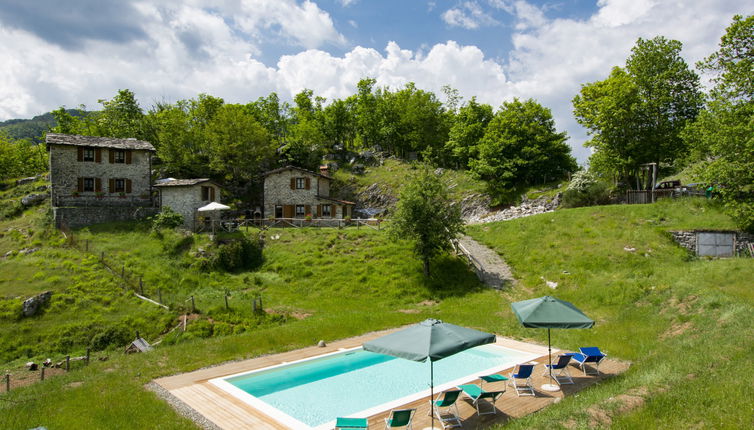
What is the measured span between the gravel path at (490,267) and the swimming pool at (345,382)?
35.6 feet

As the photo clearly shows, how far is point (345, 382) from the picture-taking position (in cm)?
1449

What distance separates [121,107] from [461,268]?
6074 cm

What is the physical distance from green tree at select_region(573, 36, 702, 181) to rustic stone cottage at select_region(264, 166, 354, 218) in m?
29.5

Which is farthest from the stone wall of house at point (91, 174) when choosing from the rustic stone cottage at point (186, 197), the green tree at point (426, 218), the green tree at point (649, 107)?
the green tree at point (649, 107)

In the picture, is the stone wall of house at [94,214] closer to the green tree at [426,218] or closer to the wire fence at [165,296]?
the wire fence at [165,296]

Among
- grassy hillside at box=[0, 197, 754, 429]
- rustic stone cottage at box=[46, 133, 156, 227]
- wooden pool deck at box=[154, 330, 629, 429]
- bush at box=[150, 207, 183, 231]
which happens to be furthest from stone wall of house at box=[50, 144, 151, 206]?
wooden pool deck at box=[154, 330, 629, 429]

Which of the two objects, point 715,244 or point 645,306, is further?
point 715,244

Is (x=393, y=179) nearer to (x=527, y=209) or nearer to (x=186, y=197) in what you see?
(x=527, y=209)

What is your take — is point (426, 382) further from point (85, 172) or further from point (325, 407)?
point (85, 172)

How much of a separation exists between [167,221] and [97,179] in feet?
33.4

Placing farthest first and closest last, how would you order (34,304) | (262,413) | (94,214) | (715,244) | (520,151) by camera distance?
(520,151) → (94,214) → (715,244) → (34,304) → (262,413)

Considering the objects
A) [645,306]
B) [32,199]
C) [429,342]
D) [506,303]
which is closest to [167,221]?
[32,199]

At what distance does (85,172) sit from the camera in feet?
127

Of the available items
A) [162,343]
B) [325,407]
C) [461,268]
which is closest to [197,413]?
[325,407]
